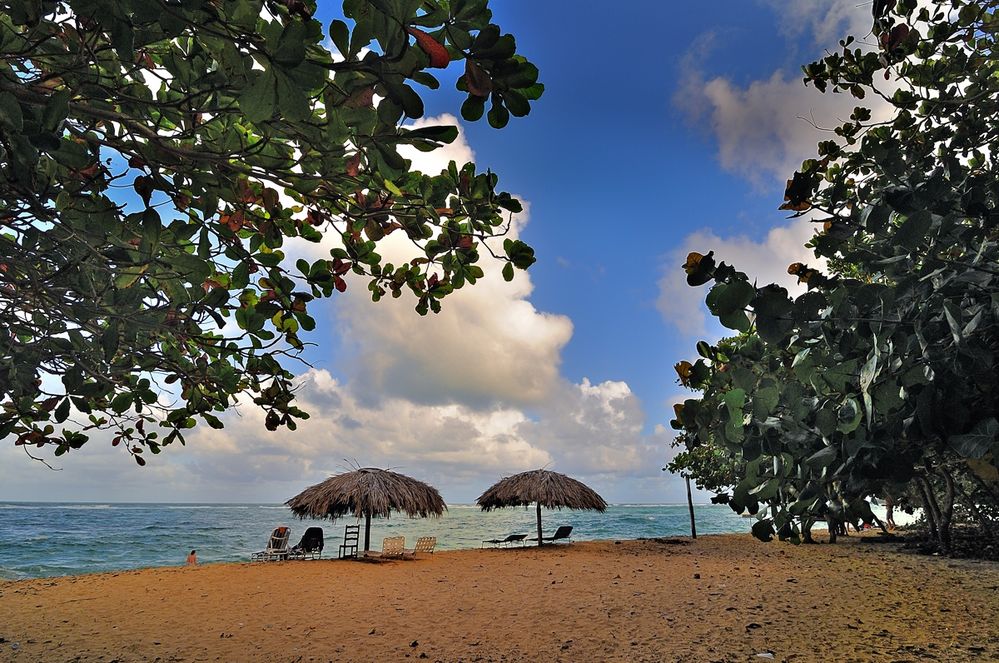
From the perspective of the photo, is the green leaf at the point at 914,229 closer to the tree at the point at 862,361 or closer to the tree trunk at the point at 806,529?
the tree at the point at 862,361

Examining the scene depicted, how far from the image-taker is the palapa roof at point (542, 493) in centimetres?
1864

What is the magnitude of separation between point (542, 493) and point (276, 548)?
8251 millimetres

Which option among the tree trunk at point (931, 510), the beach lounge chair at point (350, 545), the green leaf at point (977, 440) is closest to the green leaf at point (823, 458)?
the green leaf at point (977, 440)

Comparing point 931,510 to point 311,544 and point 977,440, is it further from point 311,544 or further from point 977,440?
point 977,440

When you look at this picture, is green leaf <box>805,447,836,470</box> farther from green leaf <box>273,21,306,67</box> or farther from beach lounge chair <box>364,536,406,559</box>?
beach lounge chair <box>364,536,406,559</box>

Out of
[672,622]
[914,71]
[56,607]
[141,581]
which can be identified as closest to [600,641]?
[672,622]

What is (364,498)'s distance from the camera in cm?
1619

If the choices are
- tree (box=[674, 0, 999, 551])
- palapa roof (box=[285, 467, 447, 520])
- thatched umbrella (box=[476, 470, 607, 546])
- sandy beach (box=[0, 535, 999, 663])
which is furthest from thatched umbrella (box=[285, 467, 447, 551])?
tree (box=[674, 0, 999, 551])

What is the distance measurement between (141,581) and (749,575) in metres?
11.6

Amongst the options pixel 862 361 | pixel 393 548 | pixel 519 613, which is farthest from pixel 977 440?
pixel 393 548

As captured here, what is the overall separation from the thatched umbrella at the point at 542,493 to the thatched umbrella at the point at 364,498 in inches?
97.2

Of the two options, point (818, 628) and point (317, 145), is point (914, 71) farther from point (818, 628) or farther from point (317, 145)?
point (818, 628)

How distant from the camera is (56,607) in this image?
8617 mm

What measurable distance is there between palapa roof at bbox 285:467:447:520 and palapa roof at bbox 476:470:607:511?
2.49 metres
